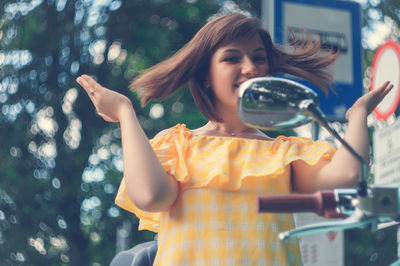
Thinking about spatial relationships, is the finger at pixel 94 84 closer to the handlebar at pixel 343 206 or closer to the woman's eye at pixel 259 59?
the woman's eye at pixel 259 59

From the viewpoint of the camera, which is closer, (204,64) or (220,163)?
(220,163)

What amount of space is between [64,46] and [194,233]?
767 cm

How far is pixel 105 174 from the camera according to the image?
31.0ft

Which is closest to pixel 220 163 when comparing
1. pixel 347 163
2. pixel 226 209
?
pixel 226 209

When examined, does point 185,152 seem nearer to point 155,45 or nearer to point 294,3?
point 294,3

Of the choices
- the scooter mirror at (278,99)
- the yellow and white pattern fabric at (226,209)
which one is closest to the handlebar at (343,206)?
the scooter mirror at (278,99)

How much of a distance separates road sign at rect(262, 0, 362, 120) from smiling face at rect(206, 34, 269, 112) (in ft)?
6.15

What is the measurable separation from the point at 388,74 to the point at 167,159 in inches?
105

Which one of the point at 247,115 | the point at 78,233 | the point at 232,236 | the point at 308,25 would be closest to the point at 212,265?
the point at 232,236

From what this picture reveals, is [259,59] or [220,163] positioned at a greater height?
[259,59]

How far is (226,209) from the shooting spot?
6.99ft

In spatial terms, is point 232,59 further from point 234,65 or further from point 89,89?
point 89,89

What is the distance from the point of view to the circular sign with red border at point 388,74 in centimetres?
432

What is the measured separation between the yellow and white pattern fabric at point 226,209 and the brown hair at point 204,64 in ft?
0.92
